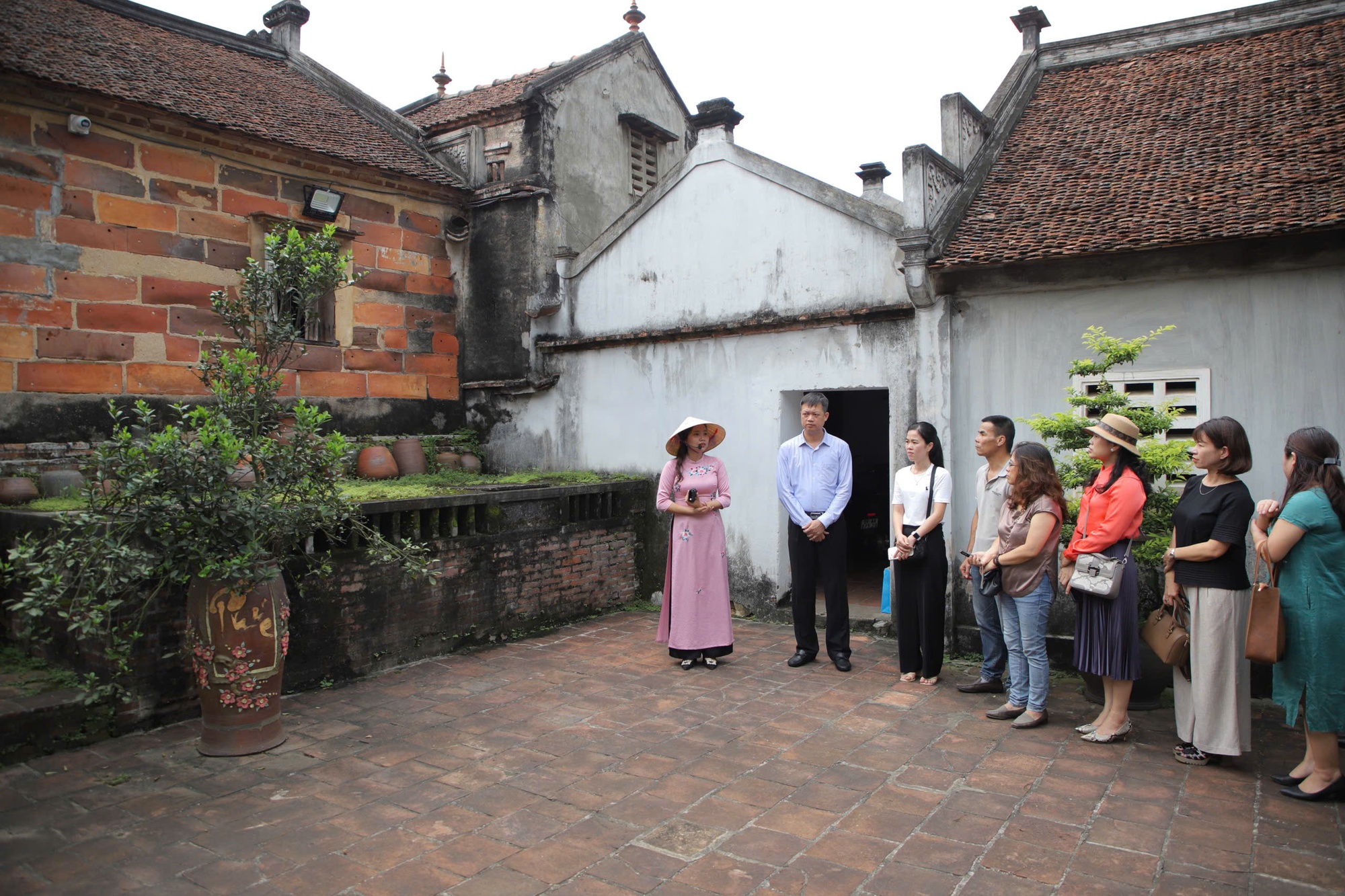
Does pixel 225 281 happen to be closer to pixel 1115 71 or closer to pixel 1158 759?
pixel 1158 759

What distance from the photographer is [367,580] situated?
6695 millimetres

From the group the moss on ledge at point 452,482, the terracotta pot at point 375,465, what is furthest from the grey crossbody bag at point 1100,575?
the terracotta pot at point 375,465

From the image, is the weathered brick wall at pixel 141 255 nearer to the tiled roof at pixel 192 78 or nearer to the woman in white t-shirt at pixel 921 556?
the tiled roof at pixel 192 78

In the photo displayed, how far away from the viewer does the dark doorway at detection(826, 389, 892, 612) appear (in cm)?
1136

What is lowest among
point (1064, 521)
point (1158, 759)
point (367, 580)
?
point (1158, 759)

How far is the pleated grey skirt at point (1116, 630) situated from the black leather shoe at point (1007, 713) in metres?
0.62

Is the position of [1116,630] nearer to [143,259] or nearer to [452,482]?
[452,482]

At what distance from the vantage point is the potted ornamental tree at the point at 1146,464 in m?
5.79

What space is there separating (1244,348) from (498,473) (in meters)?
7.77

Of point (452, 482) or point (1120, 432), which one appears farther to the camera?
point (452, 482)

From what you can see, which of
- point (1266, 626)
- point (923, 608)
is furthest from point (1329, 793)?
point (923, 608)

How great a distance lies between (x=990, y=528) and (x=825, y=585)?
4.94 feet

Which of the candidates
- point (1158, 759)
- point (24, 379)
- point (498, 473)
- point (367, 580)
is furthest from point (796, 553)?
point (24, 379)

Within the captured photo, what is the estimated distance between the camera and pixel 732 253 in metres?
9.09
